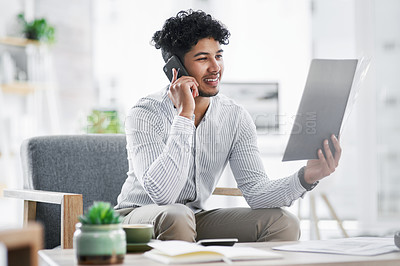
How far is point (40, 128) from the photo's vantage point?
482 centimetres

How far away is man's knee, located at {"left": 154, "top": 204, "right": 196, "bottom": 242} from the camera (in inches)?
61.4

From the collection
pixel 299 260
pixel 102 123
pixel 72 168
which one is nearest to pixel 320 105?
pixel 299 260

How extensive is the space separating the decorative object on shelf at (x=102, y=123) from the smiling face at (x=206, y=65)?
1.75 m

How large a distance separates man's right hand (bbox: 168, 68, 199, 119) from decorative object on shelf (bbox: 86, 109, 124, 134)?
178 cm

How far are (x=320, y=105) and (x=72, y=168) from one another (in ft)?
3.38

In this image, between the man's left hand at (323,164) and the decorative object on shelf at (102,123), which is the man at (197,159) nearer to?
the man's left hand at (323,164)

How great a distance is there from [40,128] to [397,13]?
3.21 meters

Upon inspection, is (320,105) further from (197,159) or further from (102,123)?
(102,123)

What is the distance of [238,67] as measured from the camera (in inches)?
189

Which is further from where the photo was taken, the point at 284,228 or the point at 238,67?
the point at 238,67

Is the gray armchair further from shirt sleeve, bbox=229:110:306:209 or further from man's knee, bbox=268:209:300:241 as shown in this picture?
man's knee, bbox=268:209:300:241

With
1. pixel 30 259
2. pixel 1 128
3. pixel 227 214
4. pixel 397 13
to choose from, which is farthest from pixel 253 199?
pixel 397 13

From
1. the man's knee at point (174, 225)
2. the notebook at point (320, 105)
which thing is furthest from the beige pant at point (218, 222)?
the notebook at point (320, 105)

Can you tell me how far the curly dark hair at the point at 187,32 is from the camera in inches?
79.0
